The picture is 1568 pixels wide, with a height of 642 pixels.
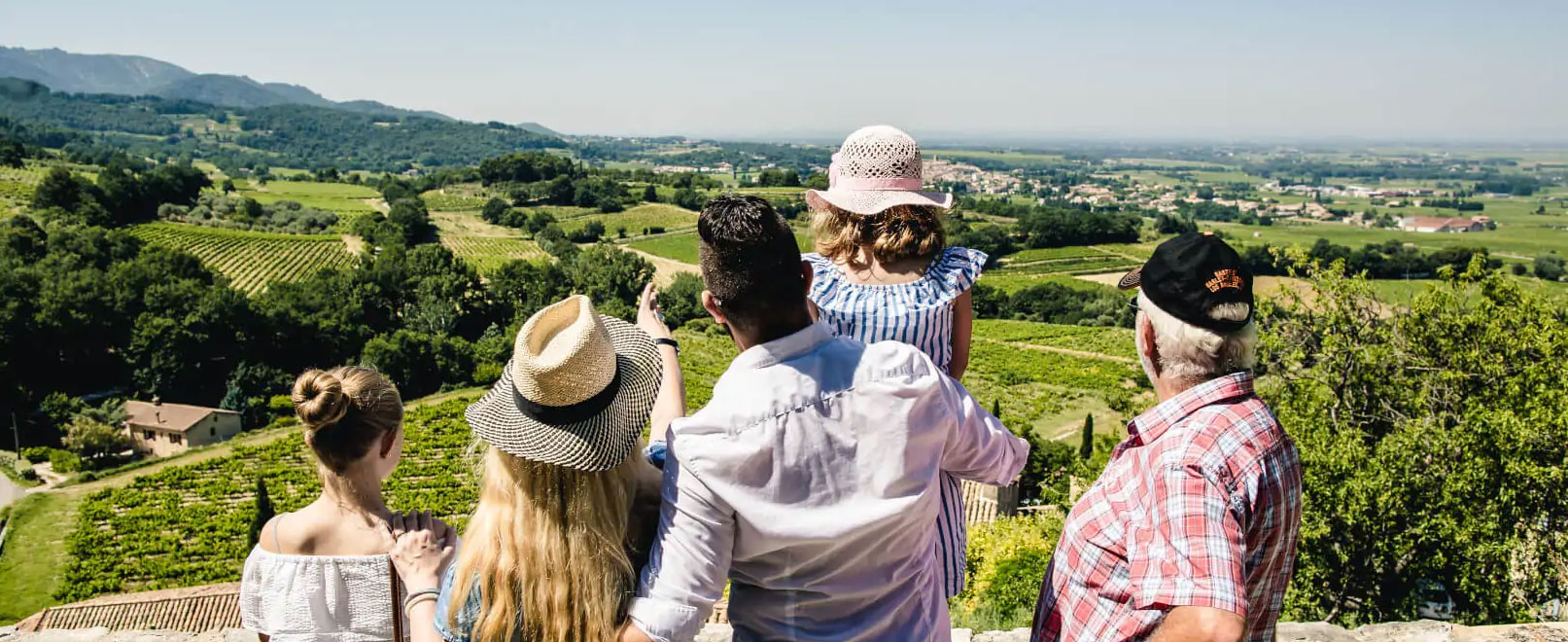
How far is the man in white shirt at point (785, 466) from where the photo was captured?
1.67 metres

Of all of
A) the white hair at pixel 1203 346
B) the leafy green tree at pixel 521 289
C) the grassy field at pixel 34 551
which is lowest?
the grassy field at pixel 34 551

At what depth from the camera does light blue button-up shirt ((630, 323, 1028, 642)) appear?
5.48ft

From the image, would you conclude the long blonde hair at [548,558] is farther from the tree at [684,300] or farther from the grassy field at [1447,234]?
the grassy field at [1447,234]

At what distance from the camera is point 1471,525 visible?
9703 mm

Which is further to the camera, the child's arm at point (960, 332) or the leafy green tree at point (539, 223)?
the leafy green tree at point (539, 223)

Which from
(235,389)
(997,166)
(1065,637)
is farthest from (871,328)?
(997,166)

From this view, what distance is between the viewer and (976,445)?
6.49 ft

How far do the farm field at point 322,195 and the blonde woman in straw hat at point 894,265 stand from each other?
268 feet

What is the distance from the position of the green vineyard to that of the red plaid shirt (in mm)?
65174


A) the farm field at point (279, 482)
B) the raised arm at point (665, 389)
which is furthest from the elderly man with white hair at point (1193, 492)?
the farm field at point (279, 482)

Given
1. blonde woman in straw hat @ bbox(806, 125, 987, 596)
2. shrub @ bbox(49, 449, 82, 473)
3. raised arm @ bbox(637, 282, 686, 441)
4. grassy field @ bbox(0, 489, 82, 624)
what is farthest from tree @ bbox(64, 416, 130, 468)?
blonde woman in straw hat @ bbox(806, 125, 987, 596)

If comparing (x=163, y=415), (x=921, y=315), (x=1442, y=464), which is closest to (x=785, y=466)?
(x=921, y=315)

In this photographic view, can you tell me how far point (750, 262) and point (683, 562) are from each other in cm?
62

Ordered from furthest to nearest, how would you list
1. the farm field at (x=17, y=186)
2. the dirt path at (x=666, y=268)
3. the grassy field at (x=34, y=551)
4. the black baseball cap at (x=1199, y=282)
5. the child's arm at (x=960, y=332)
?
the dirt path at (x=666, y=268), the farm field at (x=17, y=186), the grassy field at (x=34, y=551), the child's arm at (x=960, y=332), the black baseball cap at (x=1199, y=282)
